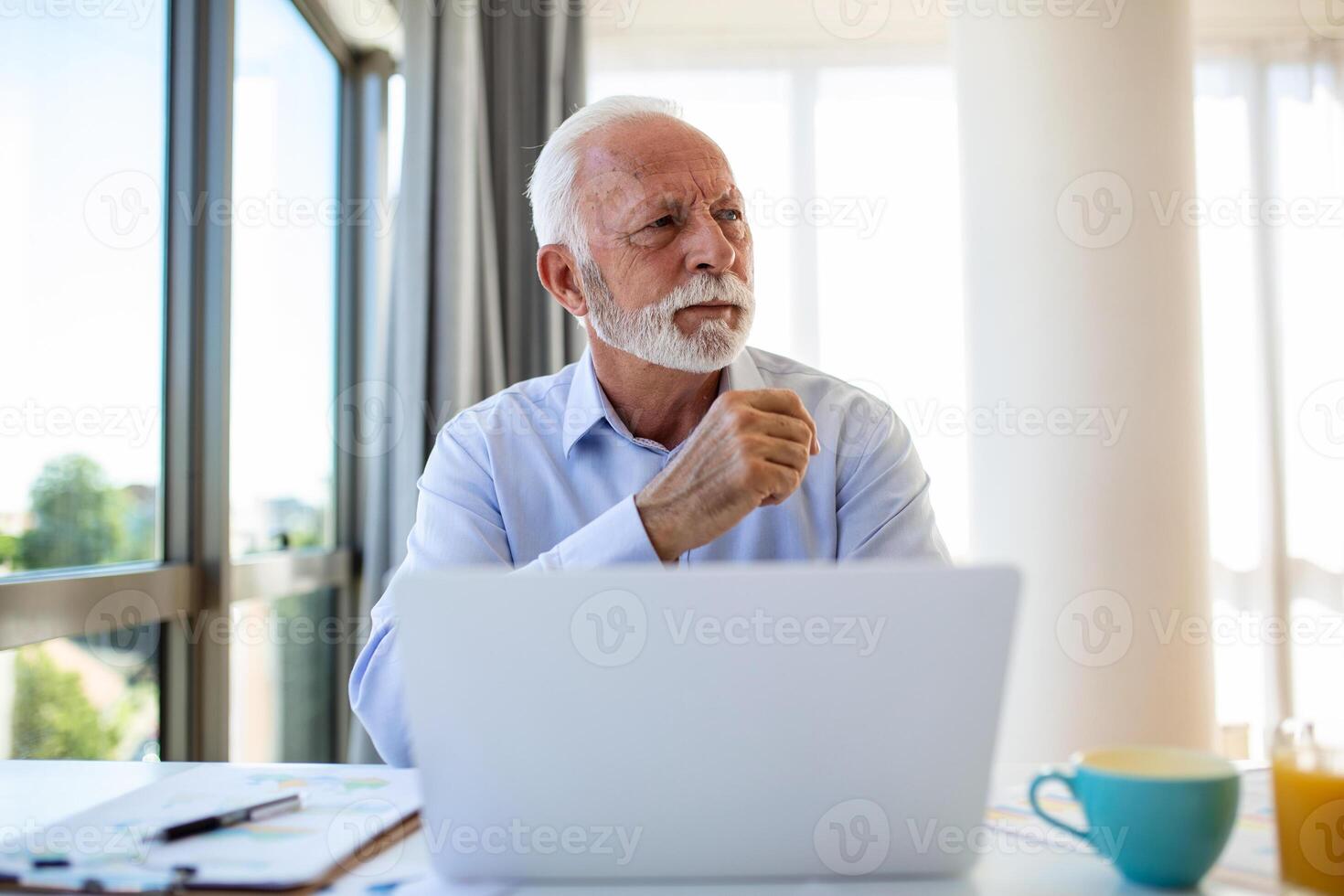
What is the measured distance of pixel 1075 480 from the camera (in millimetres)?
2584

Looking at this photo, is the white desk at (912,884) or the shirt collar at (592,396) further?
the shirt collar at (592,396)

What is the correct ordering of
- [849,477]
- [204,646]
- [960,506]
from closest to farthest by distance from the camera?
1. [849,477]
2. [204,646]
3. [960,506]

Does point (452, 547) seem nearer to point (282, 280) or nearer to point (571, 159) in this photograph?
point (571, 159)

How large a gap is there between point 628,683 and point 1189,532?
2.32 m

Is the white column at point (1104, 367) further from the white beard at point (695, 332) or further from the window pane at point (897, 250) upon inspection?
the white beard at point (695, 332)

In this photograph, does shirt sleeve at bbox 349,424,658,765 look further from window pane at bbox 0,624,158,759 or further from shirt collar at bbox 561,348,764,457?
window pane at bbox 0,624,158,759

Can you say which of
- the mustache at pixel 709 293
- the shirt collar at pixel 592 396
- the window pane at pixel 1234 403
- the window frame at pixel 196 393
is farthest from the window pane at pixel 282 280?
the window pane at pixel 1234 403

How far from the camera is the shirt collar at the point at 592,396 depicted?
155cm

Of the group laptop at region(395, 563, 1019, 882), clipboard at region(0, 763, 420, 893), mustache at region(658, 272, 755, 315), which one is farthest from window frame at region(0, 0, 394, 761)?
laptop at region(395, 563, 1019, 882)

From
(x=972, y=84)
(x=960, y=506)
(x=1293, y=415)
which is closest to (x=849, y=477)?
(x=972, y=84)

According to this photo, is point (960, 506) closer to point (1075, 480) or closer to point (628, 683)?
point (1075, 480)

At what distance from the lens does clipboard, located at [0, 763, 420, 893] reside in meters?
0.69

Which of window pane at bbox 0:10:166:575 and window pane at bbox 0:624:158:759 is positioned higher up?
window pane at bbox 0:10:166:575

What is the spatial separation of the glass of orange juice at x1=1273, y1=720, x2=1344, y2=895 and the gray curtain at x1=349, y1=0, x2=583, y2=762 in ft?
8.16
